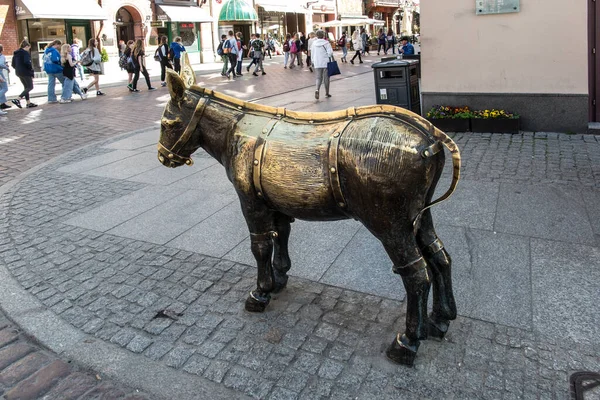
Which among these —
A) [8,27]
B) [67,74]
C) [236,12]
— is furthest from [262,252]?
[236,12]

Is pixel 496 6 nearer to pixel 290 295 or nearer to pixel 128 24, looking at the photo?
pixel 290 295

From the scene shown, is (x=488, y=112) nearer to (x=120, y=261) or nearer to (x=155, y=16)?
(x=120, y=261)

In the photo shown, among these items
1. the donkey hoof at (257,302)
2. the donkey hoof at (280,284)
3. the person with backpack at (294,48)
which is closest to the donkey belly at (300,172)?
the donkey hoof at (257,302)

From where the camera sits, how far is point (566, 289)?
12.3 feet

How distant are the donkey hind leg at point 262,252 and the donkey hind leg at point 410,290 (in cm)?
88

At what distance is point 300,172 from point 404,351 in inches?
49.0

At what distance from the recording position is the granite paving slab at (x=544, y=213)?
15.4ft

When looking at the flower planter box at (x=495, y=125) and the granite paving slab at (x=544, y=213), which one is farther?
the flower planter box at (x=495, y=125)

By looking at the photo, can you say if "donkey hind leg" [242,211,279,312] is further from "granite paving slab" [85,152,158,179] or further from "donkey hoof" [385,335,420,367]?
"granite paving slab" [85,152,158,179]

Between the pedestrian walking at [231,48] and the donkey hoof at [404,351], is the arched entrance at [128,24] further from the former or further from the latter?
the donkey hoof at [404,351]

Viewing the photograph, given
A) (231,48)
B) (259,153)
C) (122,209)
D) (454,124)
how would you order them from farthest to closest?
(231,48), (454,124), (122,209), (259,153)

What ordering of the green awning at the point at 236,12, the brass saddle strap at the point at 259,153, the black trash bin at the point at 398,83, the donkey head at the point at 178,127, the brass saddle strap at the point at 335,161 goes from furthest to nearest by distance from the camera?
1. the green awning at the point at 236,12
2. the black trash bin at the point at 398,83
3. the donkey head at the point at 178,127
4. the brass saddle strap at the point at 259,153
5. the brass saddle strap at the point at 335,161

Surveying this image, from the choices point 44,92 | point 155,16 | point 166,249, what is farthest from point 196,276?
point 155,16

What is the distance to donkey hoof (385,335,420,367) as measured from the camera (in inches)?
118
